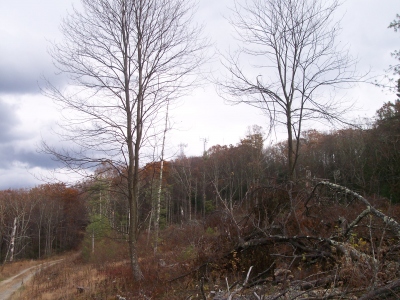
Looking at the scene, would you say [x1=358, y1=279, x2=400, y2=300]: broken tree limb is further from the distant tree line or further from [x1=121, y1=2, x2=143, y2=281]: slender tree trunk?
the distant tree line

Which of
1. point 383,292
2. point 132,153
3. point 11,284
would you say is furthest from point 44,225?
point 383,292

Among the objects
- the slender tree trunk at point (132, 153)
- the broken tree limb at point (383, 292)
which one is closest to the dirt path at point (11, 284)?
the slender tree trunk at point (132, 153)

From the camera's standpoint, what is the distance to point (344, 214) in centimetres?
672

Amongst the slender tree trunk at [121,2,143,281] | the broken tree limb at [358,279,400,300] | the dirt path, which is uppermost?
the slender tree trunk at [121,2,143,281]

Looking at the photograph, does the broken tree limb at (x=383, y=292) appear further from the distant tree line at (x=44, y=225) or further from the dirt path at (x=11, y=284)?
the distant tree line at (x=44, y=225)

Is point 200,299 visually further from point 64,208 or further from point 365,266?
point 64,208

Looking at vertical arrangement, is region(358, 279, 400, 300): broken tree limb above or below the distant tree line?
above

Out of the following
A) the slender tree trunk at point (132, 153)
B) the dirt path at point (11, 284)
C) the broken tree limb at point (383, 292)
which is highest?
the slender tree trunk at point (132, 153)

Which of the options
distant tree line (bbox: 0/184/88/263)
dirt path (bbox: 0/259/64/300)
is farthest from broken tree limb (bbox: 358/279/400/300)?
distant tree line (bbox: 0/184/88/263)

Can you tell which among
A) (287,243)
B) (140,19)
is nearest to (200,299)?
(287,243)

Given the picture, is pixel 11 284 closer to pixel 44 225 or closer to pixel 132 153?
pixel 132 153

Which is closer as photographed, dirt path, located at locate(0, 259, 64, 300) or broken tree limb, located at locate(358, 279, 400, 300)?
broken tree limb, located at locate(358, 279, 400, 300)

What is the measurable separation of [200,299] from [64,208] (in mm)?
52094

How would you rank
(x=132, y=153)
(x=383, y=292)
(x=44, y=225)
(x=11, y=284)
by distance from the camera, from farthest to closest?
(x=44, y=225), (x=11, y=284), (x=132, y=153), (x=383, y=292)
